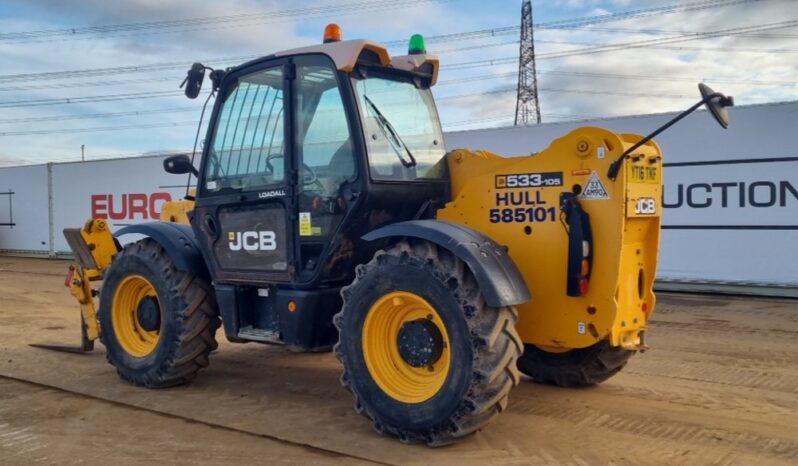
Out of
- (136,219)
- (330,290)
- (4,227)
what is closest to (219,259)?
(330,290)

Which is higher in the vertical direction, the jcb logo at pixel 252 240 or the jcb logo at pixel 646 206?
the jcb logo at pixel 646 206

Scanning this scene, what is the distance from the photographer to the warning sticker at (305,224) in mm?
5176

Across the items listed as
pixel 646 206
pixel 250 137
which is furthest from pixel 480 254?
pixel 250 137

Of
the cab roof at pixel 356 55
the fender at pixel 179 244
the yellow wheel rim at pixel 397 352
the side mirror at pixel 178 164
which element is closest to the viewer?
the yellow wheel rim at pixel 397 352

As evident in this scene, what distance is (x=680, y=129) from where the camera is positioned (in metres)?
11.6

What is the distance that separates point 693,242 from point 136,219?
524 inches

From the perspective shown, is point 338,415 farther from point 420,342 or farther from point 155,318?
point 155,318

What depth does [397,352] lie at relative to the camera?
15.0ft

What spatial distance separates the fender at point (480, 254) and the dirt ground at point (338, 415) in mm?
939

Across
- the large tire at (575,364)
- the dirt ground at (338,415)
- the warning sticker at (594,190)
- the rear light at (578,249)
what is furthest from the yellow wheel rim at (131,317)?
the warning sticker at (594,190)

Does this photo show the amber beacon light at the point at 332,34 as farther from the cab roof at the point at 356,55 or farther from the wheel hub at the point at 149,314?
the wheel hub at the point at 149,314

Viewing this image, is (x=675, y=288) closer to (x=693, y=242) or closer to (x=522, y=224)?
(x=693, y=242)

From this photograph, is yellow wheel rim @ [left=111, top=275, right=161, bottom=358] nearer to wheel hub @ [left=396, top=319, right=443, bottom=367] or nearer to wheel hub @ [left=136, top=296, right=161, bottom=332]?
wheel hub @ [left=136, top=296, right=161, bottom=332]

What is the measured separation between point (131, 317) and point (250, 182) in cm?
179
